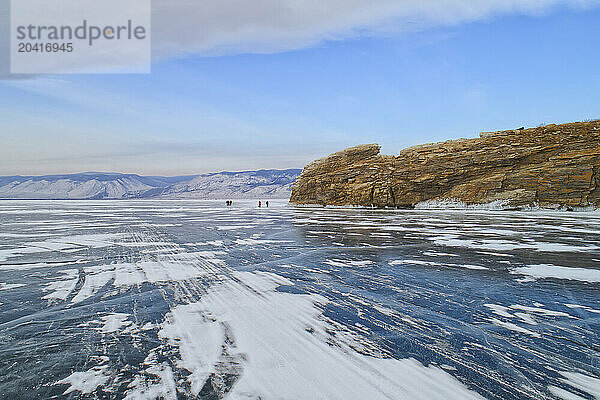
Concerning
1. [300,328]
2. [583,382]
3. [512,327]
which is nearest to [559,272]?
[512,327]

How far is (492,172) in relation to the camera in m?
33.2

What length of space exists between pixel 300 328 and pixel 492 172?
117 feet

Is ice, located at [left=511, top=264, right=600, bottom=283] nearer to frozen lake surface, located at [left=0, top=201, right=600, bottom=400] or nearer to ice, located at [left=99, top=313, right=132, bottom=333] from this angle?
frozen lake surface, located at [left=0, top=201, right=600, bottom=400]

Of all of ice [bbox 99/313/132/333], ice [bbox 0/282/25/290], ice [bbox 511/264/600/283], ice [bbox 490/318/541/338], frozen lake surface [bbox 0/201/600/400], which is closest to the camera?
frozen lake surface [bbox 0/201/600/400]

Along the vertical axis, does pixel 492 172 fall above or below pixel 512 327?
above

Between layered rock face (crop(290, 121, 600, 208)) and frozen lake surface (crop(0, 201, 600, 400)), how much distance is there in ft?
83.6

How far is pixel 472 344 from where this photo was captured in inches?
134

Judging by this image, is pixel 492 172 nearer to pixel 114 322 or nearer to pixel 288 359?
pixel 288 359

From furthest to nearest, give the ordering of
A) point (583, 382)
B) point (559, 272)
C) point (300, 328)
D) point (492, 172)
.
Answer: point (492, 172), point (559, 272), point (300, 328), point (583, 382)

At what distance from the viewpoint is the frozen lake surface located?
2.67 m

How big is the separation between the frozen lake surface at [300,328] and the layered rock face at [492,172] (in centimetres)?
2549

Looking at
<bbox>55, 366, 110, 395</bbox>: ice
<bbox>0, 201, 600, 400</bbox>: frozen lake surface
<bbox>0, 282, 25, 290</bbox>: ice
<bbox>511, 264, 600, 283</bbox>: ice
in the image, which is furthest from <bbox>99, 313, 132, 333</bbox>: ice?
<bbox>511, 264, 600, 283</bbox>: ice

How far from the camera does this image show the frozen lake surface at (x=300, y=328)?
267cm

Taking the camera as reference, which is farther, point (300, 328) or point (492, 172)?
point (492, 172)
